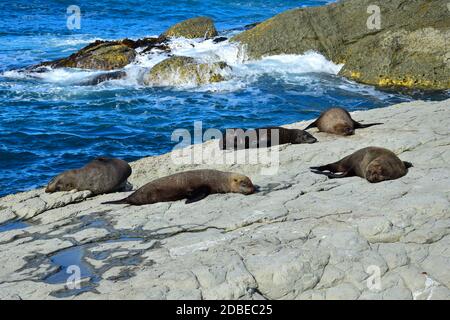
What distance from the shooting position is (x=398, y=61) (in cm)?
1778

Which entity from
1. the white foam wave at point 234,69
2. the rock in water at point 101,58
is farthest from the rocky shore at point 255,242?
the rock in water at point 101,58

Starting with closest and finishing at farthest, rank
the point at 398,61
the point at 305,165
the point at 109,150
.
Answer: the point at 305,165
the point at 109,150
the point at 398,61

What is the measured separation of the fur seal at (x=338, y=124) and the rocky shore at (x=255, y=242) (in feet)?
5.94

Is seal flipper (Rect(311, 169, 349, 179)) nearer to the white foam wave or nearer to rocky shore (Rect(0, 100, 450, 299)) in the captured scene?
rocky shore (Rect(0, 100, 450, 299))

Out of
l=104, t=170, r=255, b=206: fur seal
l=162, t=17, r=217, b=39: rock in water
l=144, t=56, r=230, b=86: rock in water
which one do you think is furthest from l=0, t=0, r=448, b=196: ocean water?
l=104, t=170, r=255, b=206: fur seal

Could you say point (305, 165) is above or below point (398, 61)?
below

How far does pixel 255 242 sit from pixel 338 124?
204 inches

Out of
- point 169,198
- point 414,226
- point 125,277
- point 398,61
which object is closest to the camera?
point 125,277

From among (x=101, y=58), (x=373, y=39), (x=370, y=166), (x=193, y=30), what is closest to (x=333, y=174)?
(x=370, y=166)

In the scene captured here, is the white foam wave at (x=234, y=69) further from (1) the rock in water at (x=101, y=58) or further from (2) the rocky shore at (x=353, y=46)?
(1) the rock in water at (x=101, y=58)

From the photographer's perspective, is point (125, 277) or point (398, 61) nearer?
point (125, 277)

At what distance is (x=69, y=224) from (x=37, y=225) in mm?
577
